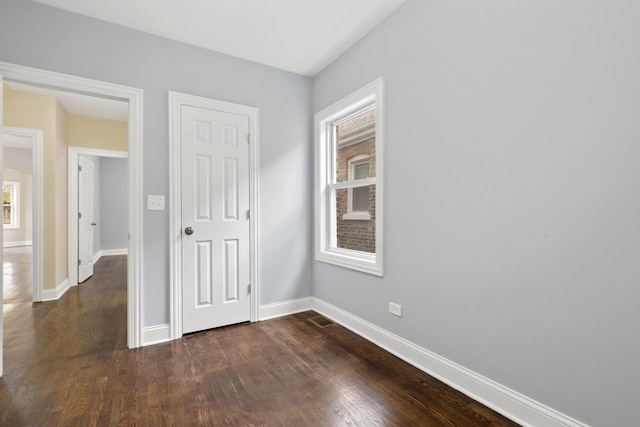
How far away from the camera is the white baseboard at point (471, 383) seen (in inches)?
60.6

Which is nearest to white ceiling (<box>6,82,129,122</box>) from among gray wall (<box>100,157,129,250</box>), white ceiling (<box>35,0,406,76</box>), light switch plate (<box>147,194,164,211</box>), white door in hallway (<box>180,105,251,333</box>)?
white ceiling (<box>35,0,406,76</box>)

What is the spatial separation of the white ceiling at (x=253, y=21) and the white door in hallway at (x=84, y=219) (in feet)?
11.0

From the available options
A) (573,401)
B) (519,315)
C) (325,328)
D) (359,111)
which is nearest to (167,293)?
(325,328)

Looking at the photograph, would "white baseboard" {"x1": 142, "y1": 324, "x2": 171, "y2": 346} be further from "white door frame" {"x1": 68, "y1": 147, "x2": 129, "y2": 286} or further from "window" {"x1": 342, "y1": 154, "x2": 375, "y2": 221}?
"white door frame" {"x1": 68, "y1": 147, "x2": 129, "y2": 286}

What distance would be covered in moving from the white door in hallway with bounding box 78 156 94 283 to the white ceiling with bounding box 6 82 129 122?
0.77m

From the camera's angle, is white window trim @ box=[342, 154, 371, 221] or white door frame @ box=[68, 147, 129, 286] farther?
white door frame @ box=[68, 147, 129, 286]

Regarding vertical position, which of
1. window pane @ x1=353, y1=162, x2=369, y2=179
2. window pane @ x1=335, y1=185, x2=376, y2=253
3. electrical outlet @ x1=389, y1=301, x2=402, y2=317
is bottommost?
electrical outlet @ x1=389, y1=301, x2=402, y2=317

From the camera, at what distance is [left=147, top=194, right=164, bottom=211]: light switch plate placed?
2.67 meters

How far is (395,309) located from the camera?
8.00 ft

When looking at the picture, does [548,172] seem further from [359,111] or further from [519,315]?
[359,111]

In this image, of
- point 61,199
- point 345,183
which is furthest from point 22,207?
point 345,183

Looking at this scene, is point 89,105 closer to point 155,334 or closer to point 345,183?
point 155,334

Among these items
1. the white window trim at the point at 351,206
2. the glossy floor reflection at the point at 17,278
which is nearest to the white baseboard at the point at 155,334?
the white window trim at the point at 351,206

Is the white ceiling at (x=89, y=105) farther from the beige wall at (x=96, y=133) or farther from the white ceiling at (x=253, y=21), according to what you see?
the white ceiling at (x=253, y=21)
